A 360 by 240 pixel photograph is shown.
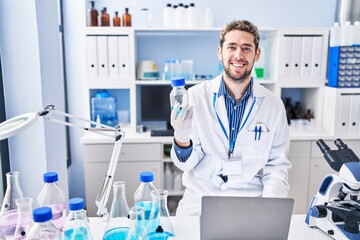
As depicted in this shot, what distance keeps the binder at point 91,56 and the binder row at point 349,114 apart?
2081mm

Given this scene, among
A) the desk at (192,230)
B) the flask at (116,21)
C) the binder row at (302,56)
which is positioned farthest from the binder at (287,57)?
the desk at (192,230)

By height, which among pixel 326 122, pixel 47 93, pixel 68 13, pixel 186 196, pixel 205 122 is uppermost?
pixel 68 13

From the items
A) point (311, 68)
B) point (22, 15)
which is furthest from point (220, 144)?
point (311, 68)

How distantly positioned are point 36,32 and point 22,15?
0.11 metres

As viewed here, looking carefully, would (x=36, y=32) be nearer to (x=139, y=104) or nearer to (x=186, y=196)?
(x=186, y=196)

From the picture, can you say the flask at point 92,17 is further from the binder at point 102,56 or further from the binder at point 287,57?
the binder at point 287,57

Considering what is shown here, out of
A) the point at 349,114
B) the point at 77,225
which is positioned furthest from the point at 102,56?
the point at 349,114

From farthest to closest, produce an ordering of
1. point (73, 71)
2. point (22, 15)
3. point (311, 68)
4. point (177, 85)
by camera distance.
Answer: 1. point (73, 71)
2. point (311, 68)
3. point (22, 15)
4. point (177, 85)

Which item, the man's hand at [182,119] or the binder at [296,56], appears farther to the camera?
the binder at [296,56]

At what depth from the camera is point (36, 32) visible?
1.75 m

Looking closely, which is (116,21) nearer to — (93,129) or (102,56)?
(102,56)

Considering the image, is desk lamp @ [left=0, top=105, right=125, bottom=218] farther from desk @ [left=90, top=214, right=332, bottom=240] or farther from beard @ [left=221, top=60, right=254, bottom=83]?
beard @ [left=221, top=60, right=254, bottom=83]

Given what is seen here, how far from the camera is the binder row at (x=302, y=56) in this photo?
110 inches

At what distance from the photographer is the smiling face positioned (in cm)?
174
